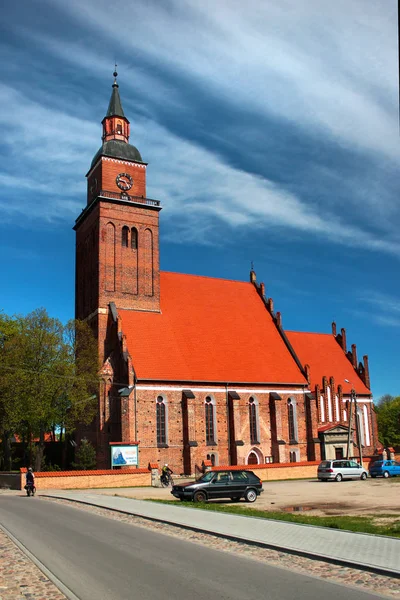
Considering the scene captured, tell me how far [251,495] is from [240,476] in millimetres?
881

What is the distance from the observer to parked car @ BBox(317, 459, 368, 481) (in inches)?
1458

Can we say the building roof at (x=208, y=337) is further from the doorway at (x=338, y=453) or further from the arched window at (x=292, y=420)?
the doorway at (x=338, y=453)

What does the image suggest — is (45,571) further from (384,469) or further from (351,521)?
(384,469)

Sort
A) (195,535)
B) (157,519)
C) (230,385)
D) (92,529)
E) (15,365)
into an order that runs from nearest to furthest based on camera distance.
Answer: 1. (195,535)
2. (92,529)
3. (157,519)
4. (15,365)
5. (230,385)

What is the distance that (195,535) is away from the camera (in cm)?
1458

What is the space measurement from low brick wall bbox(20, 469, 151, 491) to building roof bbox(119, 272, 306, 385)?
24.6 feet

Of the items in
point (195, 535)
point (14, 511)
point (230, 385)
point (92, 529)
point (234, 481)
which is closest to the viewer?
point (195, 535)

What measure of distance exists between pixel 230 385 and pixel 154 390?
6.70 m

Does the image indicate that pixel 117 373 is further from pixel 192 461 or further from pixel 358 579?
pixel 358 579

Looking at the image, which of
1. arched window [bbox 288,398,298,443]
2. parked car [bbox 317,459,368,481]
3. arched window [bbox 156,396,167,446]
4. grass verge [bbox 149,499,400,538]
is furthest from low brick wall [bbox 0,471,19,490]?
arched window [bbox 288,398,298,443]

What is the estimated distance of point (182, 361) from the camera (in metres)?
44.9

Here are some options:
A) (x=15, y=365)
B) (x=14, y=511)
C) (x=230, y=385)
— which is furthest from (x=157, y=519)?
(x=230, y=385)

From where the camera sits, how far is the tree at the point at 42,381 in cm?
3806

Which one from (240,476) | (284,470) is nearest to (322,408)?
(284,470)
